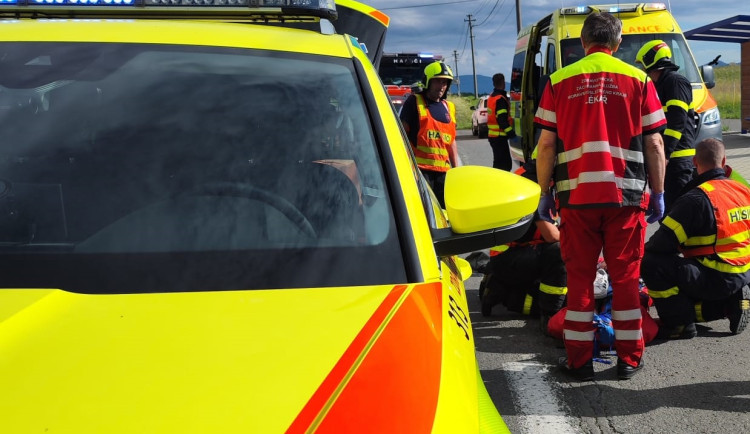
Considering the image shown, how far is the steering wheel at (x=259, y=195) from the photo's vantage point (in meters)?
2.00

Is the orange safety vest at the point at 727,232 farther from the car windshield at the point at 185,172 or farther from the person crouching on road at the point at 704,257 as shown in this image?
the car windshield at the point at 185,172

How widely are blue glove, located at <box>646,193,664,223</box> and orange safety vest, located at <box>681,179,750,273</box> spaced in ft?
1.38

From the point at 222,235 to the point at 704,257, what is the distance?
12.6 ft

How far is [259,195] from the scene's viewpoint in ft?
6.70

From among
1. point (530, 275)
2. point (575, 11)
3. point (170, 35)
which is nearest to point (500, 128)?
point (575, 11)

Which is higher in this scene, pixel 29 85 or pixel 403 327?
pixel 29 85

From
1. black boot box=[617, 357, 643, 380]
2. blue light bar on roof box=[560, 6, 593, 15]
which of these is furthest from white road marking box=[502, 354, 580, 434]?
blue light bar on roof box=[560, 6, 593, 15]

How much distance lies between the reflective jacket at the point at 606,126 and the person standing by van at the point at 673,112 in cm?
287

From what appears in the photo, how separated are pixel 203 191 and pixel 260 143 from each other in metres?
0.21

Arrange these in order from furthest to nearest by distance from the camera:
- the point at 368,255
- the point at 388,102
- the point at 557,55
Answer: the point at 557,55 < the point at 388,102 < the point at 368,255

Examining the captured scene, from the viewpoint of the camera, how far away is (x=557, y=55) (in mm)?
10547

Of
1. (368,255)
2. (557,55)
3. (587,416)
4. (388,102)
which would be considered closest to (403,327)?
(368,255)

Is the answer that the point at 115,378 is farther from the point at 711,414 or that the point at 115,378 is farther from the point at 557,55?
the point at 557,55

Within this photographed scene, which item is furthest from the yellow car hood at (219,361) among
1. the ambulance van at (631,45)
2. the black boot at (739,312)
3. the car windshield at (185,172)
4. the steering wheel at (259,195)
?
the ambulance van at (631,45)
